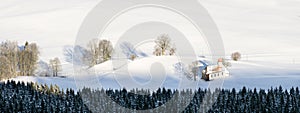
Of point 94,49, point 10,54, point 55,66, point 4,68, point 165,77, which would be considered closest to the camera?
point 165,77

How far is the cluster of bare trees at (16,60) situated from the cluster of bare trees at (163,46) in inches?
1420

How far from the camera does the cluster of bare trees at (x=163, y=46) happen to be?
144750 mm

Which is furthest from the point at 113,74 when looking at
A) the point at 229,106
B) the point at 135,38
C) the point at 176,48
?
the point at 229,106

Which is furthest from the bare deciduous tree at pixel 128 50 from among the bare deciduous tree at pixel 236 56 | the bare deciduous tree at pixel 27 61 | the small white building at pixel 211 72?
the bare deciduous tree at pixel 236 56

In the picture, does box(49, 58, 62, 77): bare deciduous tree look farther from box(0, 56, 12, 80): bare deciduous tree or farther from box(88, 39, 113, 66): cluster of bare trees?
box(88, 39, 113, 66): cluster of bare trees

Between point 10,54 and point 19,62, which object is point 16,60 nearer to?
point 19,62

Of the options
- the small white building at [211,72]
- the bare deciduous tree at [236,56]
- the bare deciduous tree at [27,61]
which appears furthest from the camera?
the bare deciduous tree at [236,56]

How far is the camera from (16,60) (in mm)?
151250

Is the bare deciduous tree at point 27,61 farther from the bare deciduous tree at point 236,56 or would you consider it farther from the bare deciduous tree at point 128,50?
the bare deciduous tree at point 236,56

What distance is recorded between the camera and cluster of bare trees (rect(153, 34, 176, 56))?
5699 inches

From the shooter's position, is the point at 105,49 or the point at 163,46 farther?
the point at 163,46

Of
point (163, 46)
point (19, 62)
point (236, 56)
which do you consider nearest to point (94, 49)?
point (163, 46)

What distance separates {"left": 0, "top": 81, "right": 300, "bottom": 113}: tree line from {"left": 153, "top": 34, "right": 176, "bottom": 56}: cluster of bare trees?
42148 millimetres

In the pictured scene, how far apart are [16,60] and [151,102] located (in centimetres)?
6610
